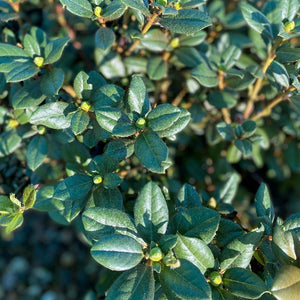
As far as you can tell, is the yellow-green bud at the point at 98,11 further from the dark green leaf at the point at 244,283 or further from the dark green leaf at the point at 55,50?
the dark green leaf at the point at 244,283

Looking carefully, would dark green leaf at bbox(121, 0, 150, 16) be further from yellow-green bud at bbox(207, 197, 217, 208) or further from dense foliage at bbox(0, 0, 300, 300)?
yellow-green bud at bbox(207, 197, 217, 208)

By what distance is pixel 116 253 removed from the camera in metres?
1.01

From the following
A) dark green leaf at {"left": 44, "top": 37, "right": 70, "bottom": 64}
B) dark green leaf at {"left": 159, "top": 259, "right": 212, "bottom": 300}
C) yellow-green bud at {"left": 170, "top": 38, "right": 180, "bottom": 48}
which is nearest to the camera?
dark green leaf at {"left": 159, "top": 259, "right": 212, "bottom": 300}

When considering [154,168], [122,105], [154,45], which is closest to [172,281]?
[154,168]

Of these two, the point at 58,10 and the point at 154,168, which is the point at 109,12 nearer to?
the point at 154,168

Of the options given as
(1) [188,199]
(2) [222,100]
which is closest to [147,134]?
(1) [188,199]

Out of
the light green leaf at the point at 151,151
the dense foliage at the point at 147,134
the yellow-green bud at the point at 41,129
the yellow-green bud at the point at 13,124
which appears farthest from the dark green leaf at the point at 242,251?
the yellow-green bud at the point at 13,124

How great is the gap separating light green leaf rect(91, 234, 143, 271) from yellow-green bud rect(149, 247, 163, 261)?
3cm

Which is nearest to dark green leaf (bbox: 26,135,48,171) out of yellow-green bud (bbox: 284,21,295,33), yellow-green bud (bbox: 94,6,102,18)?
yellow-green bud (bbox: 94,6,102,18)

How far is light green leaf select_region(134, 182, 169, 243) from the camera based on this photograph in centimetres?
114

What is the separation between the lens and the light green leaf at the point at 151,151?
1113 millimetres

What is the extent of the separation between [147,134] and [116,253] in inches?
14.8

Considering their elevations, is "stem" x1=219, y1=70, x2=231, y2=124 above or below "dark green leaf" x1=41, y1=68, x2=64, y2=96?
below

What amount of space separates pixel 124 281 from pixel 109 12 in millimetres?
853
